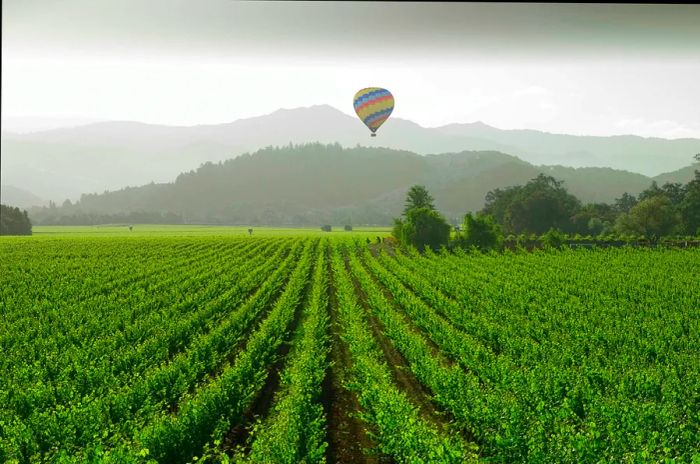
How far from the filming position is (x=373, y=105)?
58.7 m

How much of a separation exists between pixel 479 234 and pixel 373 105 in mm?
21052

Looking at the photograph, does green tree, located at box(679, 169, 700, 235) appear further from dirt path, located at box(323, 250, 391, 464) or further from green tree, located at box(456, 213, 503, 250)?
dirt path, located at box(323, 250, 391, 464)

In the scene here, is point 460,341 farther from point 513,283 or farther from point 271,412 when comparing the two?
point 513,283

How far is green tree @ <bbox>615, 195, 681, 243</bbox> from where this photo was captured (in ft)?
255

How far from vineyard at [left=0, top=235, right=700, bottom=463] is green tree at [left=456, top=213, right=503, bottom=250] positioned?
25.1 metres

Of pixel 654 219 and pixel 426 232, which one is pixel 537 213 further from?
pixel 426 232

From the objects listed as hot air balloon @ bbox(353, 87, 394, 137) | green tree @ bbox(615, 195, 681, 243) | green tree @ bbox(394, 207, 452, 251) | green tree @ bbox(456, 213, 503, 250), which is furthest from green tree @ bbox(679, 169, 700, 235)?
hot air balloon @ bbox(353, 87, 394, 137)

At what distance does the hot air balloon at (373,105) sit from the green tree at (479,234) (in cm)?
1666

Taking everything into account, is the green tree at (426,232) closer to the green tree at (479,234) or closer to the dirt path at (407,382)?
the green tree at (479,234)

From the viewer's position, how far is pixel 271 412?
1223 cm

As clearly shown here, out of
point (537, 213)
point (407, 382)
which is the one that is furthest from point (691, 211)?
point (407, 382)

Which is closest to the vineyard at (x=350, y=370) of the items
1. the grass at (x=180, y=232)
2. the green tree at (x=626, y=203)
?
the grass at (x=180, y=232)

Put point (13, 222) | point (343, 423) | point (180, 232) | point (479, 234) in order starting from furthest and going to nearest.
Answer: point (180, 232)
point (13, 222)
point (479, 234)
point (343, 423)

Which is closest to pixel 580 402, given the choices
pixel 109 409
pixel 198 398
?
pixel 198 398
